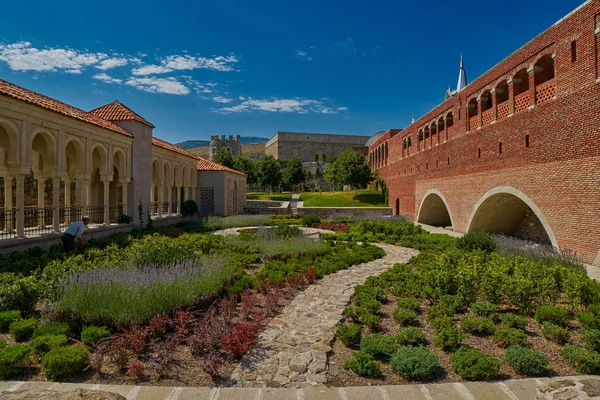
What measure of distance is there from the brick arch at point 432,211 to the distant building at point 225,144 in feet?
170

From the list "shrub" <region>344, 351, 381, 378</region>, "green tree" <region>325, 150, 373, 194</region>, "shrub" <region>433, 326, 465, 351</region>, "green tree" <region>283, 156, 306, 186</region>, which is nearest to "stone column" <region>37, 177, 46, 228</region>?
"shrub" <region>344, 351, 381, 378</region>

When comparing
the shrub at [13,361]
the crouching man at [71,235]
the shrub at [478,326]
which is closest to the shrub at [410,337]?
the shrub at [478,326]

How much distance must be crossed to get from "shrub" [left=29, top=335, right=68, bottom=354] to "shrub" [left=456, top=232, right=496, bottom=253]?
439 inches

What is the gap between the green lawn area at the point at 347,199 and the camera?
3688cm

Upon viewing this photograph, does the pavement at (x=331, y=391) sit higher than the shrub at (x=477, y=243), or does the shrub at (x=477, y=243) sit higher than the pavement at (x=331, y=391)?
the shrub at (x=477, y=243)

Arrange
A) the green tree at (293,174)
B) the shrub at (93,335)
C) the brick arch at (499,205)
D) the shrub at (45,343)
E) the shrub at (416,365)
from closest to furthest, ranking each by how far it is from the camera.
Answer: the shrub at (416,365) → the shrub at (45,343) → the shrub at (93,335) → the brick arch at (499,205) → the green tree at (293,174)

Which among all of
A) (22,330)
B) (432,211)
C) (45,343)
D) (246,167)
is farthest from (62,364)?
(246,167)

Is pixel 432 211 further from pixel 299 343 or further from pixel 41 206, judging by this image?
pixel 41 206

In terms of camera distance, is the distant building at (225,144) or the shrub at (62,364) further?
the distant building at (225,144)

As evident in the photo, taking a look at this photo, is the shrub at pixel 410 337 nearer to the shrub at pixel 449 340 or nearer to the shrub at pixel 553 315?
the shrub at pixel 449 340

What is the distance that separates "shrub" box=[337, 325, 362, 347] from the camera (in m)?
5.30

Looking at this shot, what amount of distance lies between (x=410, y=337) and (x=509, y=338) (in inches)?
55.9

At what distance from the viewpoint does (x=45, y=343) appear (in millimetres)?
4758

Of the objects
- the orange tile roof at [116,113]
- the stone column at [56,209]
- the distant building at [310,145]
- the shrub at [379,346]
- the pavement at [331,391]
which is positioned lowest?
the pavement at [331,391]
